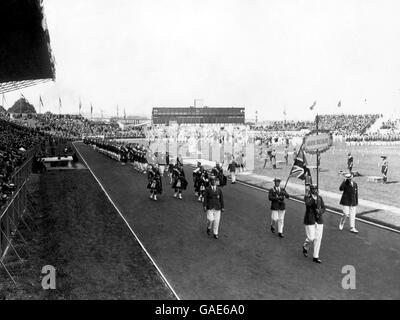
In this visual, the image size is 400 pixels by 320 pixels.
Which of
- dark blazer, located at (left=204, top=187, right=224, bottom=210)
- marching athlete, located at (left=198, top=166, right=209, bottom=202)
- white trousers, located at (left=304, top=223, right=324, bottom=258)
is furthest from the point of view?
marching athlete, located at (left=198, top=166, right=209, bottom=202)

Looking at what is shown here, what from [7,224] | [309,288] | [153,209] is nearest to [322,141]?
[309,288]

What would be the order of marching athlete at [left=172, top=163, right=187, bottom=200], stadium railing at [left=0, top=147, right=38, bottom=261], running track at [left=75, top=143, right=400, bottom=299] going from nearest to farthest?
running track at [left=75, top=143, right=400, bottom=299]
stadium railing at [left=0, top=147, right=38, bottom=261]
marching athlete at [left=172, top=163, right=187, bottom=200]

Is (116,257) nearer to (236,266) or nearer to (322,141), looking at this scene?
(236,266)

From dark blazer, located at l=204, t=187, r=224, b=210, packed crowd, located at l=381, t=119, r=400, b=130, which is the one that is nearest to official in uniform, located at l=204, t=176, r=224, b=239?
dark blazer, located at l=204, t=187, r=224, b=210

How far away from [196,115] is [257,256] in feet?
310

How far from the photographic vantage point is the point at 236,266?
356 inches

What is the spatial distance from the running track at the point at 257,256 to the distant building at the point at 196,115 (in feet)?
282

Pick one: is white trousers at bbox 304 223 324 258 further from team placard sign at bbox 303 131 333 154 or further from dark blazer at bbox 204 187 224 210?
dark blazer at bbox 204 187 224 210

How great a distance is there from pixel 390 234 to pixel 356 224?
131 centimetres

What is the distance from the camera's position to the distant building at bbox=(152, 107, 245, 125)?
330 ft

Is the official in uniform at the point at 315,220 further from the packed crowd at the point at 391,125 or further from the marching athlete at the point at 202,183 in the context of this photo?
the packed crowd at the point at 391,125

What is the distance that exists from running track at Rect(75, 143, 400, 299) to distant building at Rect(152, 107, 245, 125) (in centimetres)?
8588

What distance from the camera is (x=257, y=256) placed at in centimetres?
973

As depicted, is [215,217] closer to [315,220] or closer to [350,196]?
[315,220]
